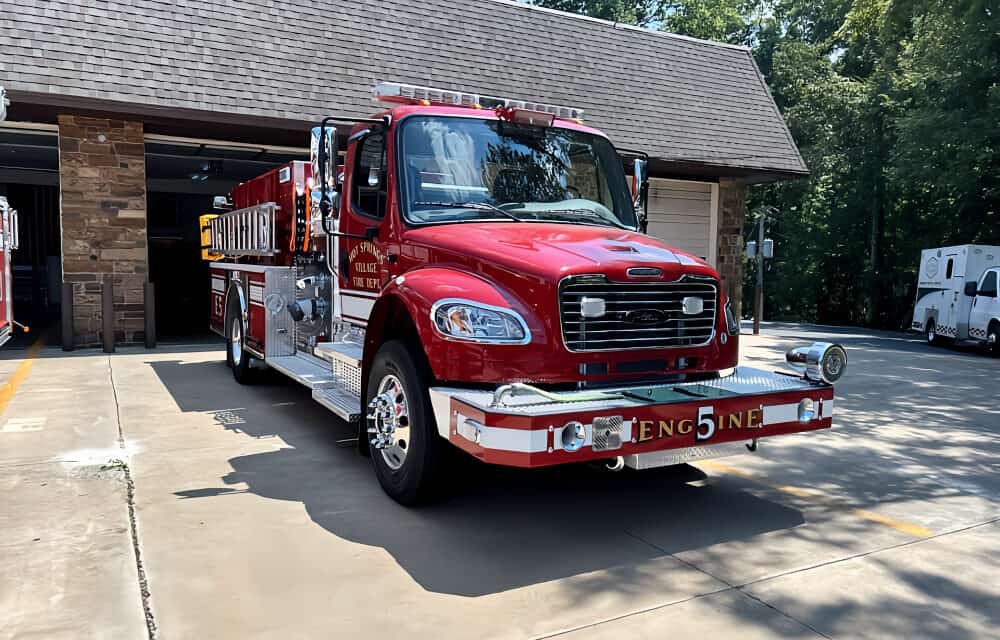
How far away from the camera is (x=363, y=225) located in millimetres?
5801

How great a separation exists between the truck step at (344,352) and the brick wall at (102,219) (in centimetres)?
757

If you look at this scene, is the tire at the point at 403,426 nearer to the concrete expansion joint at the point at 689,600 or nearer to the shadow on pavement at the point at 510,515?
the shadow on pavement at the point at 510,515

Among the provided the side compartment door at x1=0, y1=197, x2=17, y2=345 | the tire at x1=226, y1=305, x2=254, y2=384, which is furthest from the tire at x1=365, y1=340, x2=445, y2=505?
the side compartment door at x1=0, y1=197, x2=17, y2=345

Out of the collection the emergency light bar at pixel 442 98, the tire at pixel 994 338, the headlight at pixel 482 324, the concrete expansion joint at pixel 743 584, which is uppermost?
the emergency light bar at pixel 442 98

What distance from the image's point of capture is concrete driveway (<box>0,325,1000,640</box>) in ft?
11.0

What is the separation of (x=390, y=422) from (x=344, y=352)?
49.9 inches

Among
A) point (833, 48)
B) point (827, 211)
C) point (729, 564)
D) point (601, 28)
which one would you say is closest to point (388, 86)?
point (729, 564)

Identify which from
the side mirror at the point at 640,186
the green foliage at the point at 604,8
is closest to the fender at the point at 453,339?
the side mirror at the point at 640,186

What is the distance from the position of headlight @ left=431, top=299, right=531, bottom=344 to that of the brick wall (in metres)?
10.1

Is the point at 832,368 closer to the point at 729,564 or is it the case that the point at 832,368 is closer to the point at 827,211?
the point at 729,564

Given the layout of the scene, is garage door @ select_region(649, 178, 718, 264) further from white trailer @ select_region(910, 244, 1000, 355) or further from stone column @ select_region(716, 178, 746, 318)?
white trailer @ select_region(910, 244, 1000, 355)

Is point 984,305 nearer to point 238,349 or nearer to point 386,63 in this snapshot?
point 386,63

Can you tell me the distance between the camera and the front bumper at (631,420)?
3746mm

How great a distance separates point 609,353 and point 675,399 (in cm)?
48
